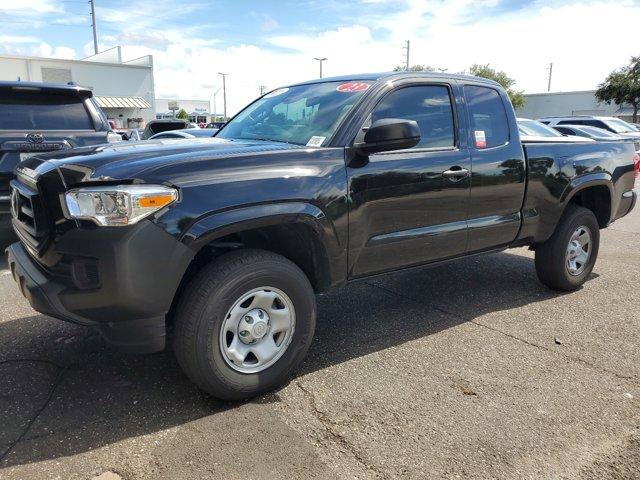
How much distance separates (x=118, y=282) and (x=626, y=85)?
1732 inches

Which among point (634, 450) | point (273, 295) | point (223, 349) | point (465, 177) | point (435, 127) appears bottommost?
point (634, 450)

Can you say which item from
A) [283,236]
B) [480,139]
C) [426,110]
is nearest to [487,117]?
[480,139]

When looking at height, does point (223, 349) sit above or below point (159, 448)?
above

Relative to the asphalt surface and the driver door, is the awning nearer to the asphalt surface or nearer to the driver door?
the asphalt surface

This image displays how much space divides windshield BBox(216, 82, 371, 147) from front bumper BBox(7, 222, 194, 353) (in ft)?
4.10

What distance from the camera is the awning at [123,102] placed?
41.4m

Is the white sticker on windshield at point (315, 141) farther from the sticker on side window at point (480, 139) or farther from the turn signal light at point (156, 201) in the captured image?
the sticker on side window at point (480, 139)

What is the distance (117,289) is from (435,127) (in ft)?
8.15

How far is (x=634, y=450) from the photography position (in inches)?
103

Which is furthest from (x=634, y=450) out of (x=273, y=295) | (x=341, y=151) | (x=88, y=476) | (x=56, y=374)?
(x=56, y=374)

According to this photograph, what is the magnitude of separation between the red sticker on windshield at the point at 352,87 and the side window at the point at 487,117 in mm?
961

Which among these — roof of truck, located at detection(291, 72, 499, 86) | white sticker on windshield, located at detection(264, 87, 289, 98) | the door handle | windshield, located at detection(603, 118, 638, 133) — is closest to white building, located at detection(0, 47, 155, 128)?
windshield, located at detection(603, 118, 638, 133)

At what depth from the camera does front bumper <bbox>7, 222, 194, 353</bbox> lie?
8.20ft

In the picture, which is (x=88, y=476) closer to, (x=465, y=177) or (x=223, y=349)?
(x=223, y=349)
